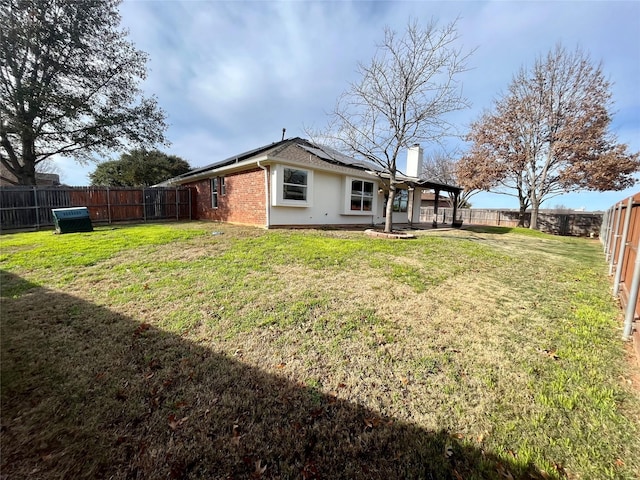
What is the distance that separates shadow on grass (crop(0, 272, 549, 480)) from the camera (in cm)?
167

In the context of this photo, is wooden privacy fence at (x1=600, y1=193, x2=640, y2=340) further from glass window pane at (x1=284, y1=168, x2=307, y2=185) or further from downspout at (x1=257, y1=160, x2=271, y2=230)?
downspout at (x1=257, y1=160, x2=271, y2=230)

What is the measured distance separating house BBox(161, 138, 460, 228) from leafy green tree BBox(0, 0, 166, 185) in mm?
5446

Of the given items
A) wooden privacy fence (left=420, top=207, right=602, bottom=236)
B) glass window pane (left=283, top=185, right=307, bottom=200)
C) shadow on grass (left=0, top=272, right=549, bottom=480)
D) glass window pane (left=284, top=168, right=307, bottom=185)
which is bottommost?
shadow on grass (left=0, top=272, right=549, bottom=480)

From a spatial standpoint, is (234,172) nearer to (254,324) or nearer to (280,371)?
(254,324)

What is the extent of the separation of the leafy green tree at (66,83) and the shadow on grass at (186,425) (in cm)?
1656

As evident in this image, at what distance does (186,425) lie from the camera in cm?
197

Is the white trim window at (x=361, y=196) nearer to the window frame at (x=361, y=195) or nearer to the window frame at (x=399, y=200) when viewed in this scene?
the window frame at (x=361, y=195)

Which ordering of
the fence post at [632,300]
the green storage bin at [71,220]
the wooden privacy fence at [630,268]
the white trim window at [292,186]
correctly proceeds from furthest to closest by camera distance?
the white trim window at [292,186], the green storage bin at [71,220], the wooden privacy fence at [630,268], the fence post at [632,300]

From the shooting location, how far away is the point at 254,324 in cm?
336

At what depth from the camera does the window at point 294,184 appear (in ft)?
33.5

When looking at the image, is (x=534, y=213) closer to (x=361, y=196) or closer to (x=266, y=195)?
(x=361, y=196)

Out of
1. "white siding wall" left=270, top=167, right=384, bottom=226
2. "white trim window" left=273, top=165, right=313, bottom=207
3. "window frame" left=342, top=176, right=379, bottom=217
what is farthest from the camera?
"window frame" left=342, top=176, right=379, bottom=217

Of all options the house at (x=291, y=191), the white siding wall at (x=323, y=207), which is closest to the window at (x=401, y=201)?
the house at (x=291, y=191)

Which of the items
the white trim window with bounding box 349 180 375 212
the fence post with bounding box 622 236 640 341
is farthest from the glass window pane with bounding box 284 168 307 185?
the fence post with bounding box 622 236 640 341
